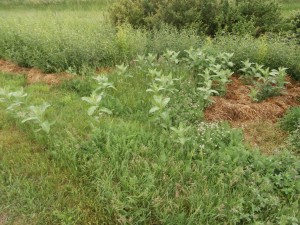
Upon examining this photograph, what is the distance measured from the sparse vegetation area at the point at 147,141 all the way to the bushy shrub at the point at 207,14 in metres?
2.43

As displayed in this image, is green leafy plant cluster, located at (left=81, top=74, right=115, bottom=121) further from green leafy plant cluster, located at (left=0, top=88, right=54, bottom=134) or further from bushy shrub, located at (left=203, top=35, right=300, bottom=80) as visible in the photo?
bushy shrub, located at (left=203, top=35, right=300, bottom=80)

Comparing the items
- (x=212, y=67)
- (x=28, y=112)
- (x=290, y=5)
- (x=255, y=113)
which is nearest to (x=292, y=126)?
(x=255, y=113)

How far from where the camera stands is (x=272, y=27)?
902 centimetres

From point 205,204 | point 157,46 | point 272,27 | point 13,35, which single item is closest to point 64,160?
point 205,204

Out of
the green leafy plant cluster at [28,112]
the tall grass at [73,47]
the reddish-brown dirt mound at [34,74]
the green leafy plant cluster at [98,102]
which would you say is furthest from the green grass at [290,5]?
the green leafy plant cluster at [28,112]

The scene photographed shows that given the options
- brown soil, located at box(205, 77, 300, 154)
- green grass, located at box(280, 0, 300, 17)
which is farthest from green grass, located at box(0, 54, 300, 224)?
green grass, located at box(280, 0, 300, 17)

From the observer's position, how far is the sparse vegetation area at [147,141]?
3309mm

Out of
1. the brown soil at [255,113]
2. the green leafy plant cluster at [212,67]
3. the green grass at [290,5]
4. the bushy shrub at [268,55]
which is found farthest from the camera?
the green grass at [290,5]

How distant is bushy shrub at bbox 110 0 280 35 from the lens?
29.2 feet

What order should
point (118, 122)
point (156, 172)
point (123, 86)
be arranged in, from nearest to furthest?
point (156, 172), point (118, 122), point (123, 86)

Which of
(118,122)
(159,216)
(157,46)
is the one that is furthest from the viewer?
(157,46)

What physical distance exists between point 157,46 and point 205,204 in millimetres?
4393

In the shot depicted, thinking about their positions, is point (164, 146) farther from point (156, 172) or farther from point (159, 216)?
point (159, 216)

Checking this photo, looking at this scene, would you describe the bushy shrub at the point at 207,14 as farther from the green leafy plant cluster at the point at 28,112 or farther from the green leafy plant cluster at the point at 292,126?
the green leafy plant cluster at the point at 28,112
